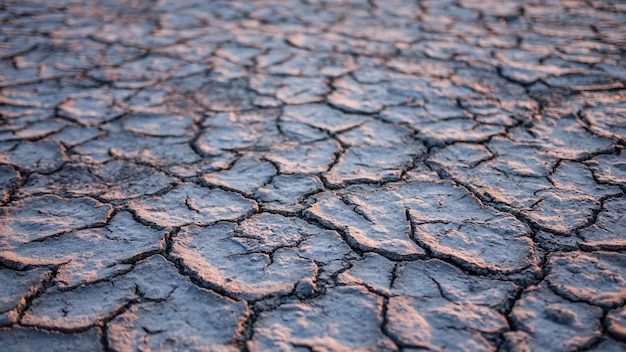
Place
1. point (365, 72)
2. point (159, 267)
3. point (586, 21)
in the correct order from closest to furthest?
point (159, 267)
point (365, 72)
point (586, 21)

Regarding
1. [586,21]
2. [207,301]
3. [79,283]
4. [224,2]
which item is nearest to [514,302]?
[207,301]

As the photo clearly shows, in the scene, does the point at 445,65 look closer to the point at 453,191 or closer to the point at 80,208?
the point at 453,191

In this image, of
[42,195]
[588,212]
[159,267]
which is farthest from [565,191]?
[42,195]

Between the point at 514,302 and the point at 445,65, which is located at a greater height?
the point at 445,65

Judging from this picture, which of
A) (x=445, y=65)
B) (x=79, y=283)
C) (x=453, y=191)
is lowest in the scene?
(x=79, y=283)

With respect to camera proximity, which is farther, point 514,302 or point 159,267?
point 159,267

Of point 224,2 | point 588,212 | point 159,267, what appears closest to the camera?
point 159,267
